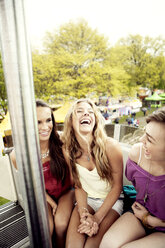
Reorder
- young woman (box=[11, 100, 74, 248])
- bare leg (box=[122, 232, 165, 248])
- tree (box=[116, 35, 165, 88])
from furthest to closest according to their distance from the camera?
tree (box=[116, 35, 165, 88])
young woman (box=[11, 100, 74, 248])
bare leg (box=[122, 232, 165, 248])

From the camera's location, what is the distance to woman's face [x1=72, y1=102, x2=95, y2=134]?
178 cm

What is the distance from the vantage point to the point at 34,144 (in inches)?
14.7

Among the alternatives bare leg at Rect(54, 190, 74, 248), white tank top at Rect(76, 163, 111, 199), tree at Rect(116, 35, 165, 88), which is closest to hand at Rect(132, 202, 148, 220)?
white tank top at Rect(76, 163, 111, 199)

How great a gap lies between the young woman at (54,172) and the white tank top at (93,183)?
198 millimetres

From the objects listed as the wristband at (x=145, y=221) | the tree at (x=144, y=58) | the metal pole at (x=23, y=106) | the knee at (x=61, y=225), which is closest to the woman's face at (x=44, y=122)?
the knee at (x=61, y=225)

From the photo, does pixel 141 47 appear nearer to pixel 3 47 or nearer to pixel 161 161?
pixel 161 161

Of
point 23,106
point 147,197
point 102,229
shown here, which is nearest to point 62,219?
point 102,229

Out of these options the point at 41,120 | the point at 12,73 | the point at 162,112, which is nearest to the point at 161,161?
the point at 162,112

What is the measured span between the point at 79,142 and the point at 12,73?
167 centimetres

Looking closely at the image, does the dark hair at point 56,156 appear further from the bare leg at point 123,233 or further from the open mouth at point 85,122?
the bare leg at point 123,233

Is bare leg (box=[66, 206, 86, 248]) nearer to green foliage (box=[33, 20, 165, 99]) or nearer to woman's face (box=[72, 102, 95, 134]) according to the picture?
woman's face (box=[72, 102, 95, 134])

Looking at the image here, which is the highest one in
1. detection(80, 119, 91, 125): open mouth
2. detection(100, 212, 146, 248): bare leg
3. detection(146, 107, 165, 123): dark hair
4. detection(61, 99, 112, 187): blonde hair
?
detection(146, 107, 165, 123): dark hair

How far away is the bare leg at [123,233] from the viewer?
4.39ft

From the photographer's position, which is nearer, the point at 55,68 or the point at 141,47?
the point at 55,68
